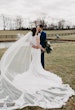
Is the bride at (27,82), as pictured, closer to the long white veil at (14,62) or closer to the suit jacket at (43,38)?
A: the long white veil at (14,62)

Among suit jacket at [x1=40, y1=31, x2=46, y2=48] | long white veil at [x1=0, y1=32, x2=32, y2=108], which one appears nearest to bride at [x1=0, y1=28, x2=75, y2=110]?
long white veil at [x1=0, y1=32, x2=32, y2=108]

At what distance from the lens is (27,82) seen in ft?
27.8

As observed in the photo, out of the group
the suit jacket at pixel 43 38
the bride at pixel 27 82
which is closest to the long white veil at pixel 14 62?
the bride at pixel 27 82

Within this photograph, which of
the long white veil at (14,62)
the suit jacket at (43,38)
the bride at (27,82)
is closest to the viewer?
the bride at (27,82)

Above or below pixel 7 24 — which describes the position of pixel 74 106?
above

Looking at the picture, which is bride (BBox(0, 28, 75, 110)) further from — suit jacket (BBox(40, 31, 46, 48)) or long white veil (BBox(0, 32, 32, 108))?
suit jacket (BBox(40, 31, 46, 48))

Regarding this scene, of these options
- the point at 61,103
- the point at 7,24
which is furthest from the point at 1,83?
the point at 7,24

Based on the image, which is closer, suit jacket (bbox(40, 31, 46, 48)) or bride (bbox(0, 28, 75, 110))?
bride (bbox(0, 28, 75, 110))

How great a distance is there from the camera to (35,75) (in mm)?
9164

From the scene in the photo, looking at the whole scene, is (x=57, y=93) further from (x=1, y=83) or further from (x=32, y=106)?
(x=1, y=83)

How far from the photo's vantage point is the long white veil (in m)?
7.82

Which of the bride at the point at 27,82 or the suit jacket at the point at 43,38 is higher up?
A: the suit jacket at the point at 43,38

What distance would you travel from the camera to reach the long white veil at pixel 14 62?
7817 mm

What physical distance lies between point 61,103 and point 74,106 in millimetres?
347
